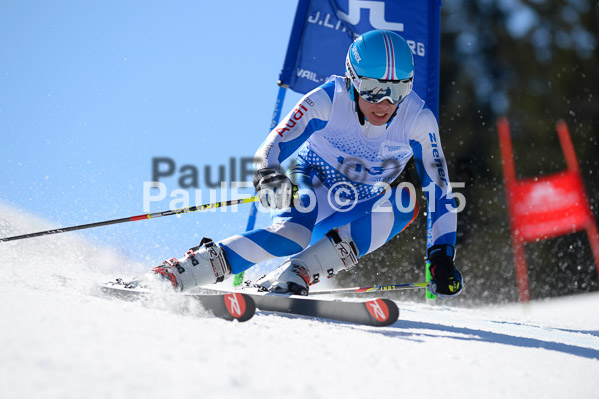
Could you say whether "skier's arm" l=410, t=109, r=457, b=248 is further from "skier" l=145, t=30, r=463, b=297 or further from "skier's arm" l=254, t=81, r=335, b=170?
"skier's arm" l=254, t=81, r=335, b=170

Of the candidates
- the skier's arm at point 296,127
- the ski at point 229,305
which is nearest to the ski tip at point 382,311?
the ski at point 229,305

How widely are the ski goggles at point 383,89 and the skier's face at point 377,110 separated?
1.4 inches

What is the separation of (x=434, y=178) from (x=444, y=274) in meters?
0.57

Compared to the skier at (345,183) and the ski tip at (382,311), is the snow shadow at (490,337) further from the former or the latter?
the skier at (345,183)

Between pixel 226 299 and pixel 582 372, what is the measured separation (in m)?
1.20

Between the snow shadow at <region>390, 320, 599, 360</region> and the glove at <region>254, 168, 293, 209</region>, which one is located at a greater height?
the glove at <region>254, 168, 293, 209</region>

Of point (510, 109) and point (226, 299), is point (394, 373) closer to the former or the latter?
point (226, 299)

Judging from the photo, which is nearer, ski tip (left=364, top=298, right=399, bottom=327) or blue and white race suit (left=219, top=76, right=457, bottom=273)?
ski tip (left=364, top=298, right=399, bottom=327)

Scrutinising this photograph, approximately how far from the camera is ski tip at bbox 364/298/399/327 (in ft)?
7.67

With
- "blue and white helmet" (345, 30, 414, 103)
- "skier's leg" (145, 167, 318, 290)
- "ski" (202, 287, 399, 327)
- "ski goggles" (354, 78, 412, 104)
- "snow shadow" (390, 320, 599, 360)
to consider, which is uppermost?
"blue and white helmet" (345, 30, 414, 103)

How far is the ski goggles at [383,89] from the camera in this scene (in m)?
2.98

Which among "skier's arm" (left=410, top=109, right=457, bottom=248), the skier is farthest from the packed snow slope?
"skier's arm" (left=410, top=109, right=457, bottom=248)

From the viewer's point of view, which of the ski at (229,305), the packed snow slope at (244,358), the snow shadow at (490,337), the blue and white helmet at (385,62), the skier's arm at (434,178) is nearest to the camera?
the packed snow slope at (244,358)

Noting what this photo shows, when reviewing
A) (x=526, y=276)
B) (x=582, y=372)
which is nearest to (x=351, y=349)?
(x=582, y=372)
